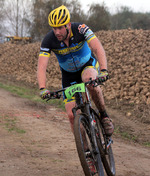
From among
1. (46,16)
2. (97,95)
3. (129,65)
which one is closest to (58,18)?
(97,95)

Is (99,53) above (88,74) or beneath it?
above

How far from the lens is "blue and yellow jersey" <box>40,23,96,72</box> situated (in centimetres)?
382

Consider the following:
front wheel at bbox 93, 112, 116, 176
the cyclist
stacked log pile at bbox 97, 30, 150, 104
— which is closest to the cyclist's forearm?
the cyclist

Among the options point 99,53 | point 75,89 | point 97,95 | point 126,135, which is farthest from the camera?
point 126,135

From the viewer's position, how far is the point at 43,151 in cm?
509

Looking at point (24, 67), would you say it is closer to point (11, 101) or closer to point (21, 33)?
point (11, 101)

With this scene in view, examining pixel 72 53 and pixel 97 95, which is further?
pixel 72 53

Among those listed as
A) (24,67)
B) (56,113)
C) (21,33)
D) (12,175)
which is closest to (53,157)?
(12,175)

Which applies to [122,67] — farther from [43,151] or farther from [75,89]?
[75,89]

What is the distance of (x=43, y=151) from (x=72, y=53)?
7.32 ft

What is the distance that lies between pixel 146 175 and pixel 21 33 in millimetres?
46568

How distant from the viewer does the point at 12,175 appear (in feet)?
12.1

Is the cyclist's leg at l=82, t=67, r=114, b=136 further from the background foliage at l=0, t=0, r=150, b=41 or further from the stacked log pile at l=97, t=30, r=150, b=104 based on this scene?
the background foliage at l=0, t=0, r=150, b=41

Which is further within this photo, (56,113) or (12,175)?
(56,113)
